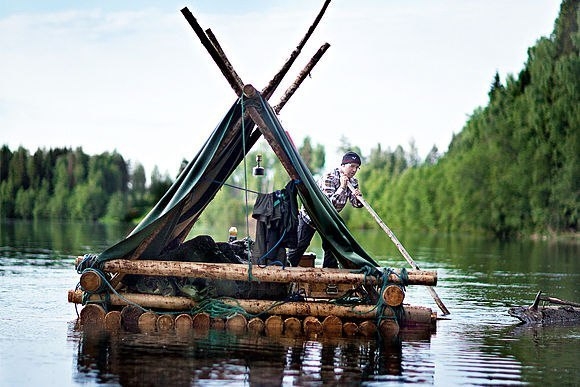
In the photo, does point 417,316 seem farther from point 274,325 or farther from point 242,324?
point 242,324

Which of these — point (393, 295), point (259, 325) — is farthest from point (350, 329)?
point (259, 325)

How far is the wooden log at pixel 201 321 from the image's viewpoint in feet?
55.0

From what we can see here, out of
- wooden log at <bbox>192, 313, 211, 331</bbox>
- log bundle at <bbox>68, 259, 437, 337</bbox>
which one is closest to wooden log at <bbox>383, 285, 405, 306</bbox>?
log bundle at <bbox>68, 259, 437, 337</bbox>

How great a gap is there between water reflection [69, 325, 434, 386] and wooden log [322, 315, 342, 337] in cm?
38

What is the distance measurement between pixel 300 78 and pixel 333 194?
6.77 feet

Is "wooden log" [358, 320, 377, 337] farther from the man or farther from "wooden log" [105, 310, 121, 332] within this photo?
"wooden log" [105, 310, 121, 332]

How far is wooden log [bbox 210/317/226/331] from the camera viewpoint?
16.8 m

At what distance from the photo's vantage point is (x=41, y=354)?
14.1 metres

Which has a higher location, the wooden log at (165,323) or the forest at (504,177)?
the forest at (504,177)

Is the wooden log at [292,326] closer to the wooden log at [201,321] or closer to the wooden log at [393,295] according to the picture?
the wooden log at [201,321]

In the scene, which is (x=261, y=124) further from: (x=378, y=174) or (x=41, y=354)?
(x=378, y=174)

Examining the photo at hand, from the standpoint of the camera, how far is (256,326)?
655 inches

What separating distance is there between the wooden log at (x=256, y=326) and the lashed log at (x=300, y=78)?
13.7 ft

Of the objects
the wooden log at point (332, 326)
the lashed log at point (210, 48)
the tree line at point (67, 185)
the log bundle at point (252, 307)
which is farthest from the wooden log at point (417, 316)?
the tree line at point (67, 185)
